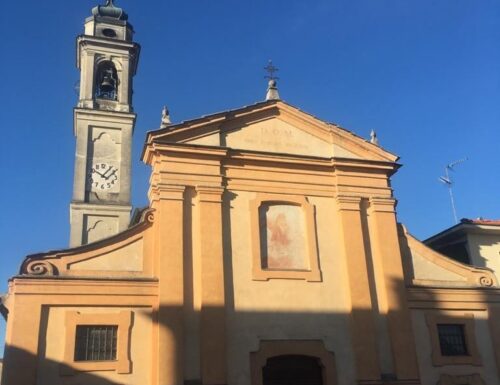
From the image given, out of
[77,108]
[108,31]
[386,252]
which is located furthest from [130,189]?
[386,252]

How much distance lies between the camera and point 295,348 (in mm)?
13422

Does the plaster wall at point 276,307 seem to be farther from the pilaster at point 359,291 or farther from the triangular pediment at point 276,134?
the triangular pediment at point 276,134

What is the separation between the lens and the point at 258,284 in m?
13.8

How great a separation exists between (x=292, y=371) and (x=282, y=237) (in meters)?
3.19

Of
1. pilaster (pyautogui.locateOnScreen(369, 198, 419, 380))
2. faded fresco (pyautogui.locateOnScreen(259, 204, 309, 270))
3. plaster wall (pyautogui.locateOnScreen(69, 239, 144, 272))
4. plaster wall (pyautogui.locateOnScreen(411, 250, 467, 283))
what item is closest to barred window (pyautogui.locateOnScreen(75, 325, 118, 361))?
plaster wall (pyautogui.locateOnScreen(69, 239, 144, 272))

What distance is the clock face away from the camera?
24.5 meters

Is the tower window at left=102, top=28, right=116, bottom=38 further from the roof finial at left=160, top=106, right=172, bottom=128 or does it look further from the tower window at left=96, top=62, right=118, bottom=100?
the roof finial at left=160, top=106, right=172, bottom=128

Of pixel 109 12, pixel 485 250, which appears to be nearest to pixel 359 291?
pixel 485 250

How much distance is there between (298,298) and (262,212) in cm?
231

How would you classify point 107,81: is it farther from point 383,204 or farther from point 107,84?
point 383,204

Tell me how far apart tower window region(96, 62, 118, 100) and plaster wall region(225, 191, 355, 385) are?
14596mm

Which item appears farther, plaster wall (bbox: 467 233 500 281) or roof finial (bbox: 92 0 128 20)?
roof finial (bbox: 92 0 128 20)

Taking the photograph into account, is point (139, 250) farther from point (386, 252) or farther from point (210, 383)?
point (386, 252)

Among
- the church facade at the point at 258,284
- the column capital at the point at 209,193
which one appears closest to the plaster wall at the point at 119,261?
the church facade at the point at 258,284
